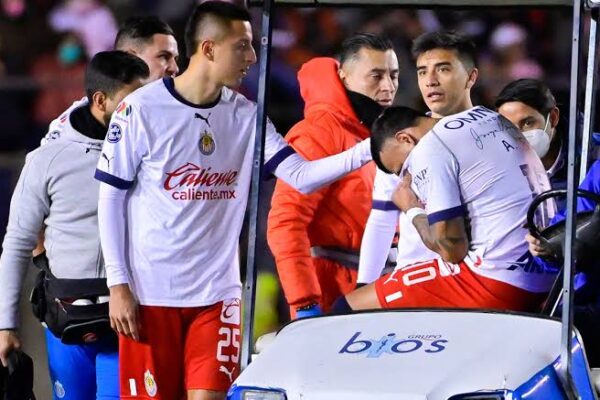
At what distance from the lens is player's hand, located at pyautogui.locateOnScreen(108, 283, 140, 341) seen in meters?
5.56

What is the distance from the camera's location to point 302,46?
10.8 m

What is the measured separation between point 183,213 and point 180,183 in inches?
4.5

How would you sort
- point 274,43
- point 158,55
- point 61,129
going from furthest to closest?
1. point 274,43
2. point 158,55
3. point 61,129

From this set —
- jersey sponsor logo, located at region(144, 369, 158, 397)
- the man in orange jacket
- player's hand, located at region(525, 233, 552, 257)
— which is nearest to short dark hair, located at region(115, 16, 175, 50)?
the man in orange jacket

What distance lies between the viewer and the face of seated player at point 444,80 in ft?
21.7

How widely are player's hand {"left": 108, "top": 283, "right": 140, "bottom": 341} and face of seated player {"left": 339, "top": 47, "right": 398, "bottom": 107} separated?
6.38ft

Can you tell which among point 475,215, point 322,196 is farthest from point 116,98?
point 475,215

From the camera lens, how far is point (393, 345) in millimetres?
4688

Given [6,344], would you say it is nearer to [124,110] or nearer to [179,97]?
[124,110]

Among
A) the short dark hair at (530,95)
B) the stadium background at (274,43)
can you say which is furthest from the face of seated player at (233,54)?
the stadium background at (274,43)

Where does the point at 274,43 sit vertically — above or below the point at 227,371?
above

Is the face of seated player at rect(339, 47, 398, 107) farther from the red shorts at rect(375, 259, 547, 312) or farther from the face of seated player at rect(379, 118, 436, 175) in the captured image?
the red shorts at rect(375, 259, 547, 312)

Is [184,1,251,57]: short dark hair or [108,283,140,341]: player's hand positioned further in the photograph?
[184,1,251,57]: short dark hair

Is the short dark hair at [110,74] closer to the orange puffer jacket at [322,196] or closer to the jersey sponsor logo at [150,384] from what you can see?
the orange puffer jacket at [322,196]
